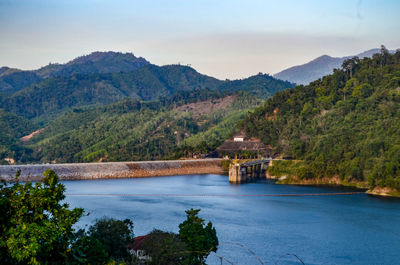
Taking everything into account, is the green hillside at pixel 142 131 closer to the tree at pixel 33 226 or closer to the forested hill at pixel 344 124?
the forested hill at pixel 344 124

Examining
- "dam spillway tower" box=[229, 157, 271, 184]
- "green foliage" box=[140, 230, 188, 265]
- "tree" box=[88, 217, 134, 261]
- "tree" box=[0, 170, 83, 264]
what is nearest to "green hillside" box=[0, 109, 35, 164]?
"dam spillway tower" box=[229, 157, 271, 184]

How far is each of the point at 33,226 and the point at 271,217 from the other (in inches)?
1295

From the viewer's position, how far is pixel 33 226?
16.8 metres

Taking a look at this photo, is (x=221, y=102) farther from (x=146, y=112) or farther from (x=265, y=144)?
(x=265, y=144)

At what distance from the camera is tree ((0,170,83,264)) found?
1638cm

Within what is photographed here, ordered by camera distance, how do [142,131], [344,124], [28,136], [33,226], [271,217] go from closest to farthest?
[33,226] → [271,217] → [344,124] → [142,131] → [28,136]

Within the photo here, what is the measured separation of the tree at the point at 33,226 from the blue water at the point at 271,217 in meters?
14.9

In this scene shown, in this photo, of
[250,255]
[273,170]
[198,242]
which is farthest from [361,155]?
[198,242]

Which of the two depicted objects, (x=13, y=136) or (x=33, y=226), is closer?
(x=33, y=226)

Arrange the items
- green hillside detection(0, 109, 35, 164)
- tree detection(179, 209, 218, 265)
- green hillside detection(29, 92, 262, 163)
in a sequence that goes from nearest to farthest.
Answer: tree detection(179, 209, 218, 265), green hillside detection(29, 92, 262, 163), green hillside detection(0, 109, 35, 164)

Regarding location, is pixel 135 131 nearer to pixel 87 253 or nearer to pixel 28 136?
pixel 28 136

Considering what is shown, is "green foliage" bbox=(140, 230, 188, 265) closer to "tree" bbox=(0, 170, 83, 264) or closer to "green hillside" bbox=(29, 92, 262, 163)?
"tree" bbox=(0, 170, 83, 264)

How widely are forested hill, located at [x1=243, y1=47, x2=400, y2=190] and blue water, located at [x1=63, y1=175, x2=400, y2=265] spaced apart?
245 inches

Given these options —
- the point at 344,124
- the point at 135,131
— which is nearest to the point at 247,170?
the point at 344,124
